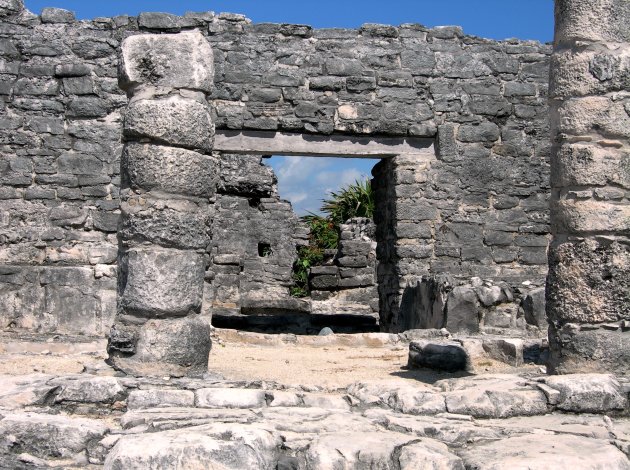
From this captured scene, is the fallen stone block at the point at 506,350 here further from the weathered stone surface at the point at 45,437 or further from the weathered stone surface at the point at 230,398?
the weathered stone surface at the point at 45,437

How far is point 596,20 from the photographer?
6.35m

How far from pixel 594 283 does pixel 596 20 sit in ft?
6.30

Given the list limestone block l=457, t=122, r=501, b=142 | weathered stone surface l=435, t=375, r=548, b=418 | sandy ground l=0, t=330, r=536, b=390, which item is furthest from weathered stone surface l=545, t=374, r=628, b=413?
limestone block l=457, t=122, r=501, b=142

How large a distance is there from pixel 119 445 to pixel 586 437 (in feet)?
7.73

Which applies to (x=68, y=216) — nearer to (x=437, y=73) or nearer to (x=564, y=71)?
(x=437, y=73)

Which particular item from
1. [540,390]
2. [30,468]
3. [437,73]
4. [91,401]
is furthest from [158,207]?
[437,73]

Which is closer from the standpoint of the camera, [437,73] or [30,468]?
[30,468]

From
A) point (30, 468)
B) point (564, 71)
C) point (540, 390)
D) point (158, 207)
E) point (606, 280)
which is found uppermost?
point (564, 71)

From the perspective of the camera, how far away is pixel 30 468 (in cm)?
420

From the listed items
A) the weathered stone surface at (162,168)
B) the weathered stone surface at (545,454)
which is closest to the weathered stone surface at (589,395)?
the weathered stone surface at (545,454)

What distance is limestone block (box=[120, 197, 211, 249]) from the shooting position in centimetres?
614

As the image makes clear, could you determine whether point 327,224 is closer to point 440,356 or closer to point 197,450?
point 440,356

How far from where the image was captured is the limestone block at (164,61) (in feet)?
20.5

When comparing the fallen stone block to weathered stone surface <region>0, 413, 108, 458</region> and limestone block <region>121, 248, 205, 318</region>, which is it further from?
weathered stone surface <region>0, 413, 108, 458</region>
